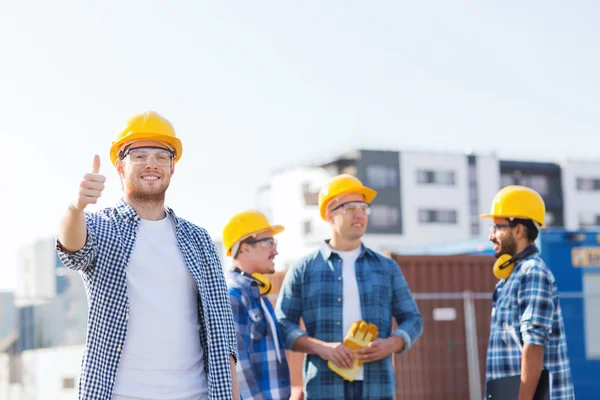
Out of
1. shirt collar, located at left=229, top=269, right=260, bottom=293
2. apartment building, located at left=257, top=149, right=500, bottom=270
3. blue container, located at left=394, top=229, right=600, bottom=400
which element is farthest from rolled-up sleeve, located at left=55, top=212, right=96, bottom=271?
apartment building, located at left=257, top=149, right=500, bottom=270

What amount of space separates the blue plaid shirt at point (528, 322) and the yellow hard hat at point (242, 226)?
1813 mm

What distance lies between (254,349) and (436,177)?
63982 mm

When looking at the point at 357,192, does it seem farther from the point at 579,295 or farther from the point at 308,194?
the point at 308,194

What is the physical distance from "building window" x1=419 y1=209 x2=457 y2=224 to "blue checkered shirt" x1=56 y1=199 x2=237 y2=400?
64.3 metres

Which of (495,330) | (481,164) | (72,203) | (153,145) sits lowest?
(495,330)

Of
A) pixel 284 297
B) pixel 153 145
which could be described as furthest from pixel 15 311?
pixel 153 145

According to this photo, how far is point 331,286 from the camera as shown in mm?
6137

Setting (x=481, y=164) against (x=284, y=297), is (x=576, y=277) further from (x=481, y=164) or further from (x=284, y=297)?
(x=481, y=164)

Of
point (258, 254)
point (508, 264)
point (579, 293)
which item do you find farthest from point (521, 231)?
point (579, 293)

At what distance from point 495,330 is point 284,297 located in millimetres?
1561

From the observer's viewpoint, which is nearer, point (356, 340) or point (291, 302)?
point (356, 340)

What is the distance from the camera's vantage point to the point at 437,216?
68.1 meters

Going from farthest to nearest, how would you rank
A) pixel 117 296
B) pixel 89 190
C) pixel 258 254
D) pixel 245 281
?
pixel 258 254
pixel 245 281
pixel 117 296
pixel 89 190

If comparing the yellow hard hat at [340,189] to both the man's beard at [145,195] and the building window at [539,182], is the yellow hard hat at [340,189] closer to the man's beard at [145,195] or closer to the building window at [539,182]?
the man's beard at [145,195]
